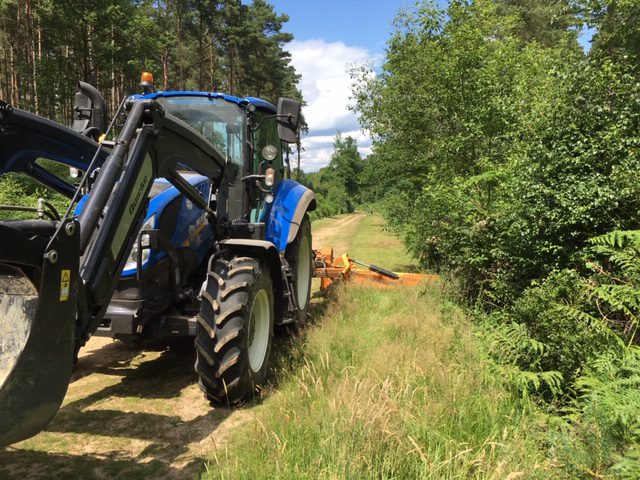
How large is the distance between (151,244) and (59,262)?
64.3 inches

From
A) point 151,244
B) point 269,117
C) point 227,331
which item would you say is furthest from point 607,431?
point 269,117

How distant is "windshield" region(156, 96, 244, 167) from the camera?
4.80m

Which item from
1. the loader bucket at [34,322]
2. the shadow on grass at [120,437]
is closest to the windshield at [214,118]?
the shadow on grass at [120,437]

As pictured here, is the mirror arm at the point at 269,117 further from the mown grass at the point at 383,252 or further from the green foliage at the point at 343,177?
the green foliage at the point at 343,177

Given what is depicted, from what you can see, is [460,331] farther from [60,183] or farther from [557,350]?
[60,183]

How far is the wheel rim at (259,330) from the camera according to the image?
4141 millimetres

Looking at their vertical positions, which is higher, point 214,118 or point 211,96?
point 211,96

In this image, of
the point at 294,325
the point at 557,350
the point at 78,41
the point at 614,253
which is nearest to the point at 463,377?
the point at 557,350

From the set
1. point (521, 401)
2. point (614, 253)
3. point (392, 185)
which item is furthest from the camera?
point (392, 185)

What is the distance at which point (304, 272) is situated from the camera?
21.4 ft

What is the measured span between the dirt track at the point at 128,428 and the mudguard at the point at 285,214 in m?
1.69

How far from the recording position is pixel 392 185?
44.0 ft

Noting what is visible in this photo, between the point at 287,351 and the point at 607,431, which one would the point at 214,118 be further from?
the point at 607,431

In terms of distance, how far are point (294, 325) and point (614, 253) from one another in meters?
3.58
